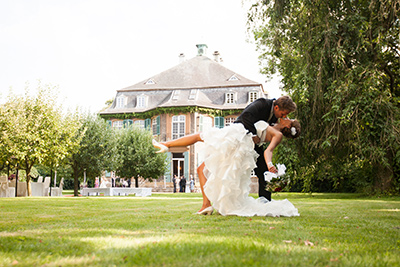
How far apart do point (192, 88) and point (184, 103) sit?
2.94m

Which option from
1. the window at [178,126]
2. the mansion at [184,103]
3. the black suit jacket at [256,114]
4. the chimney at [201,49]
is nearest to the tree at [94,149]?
the mansion at [184,103]

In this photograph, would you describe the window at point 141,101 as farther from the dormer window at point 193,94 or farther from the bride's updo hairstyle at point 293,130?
the bride's updo hairstyle at point 293,130

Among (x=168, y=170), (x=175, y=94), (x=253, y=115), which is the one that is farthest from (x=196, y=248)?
(x=175, y=94)

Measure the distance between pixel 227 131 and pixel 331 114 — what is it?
31.0 ft

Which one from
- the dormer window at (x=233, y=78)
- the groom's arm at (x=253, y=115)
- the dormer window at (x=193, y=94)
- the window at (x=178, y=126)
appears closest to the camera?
the groom's arm at (x=253, y=115)

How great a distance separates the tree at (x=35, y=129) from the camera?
23.1m

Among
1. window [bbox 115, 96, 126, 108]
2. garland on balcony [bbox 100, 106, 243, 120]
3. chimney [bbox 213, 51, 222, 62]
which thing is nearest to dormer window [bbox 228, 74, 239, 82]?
garland on balcony [bbox 100, 106, 243, 120]

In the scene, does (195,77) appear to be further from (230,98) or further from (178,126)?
(178,126)

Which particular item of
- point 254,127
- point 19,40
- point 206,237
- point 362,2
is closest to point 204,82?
point 362,2

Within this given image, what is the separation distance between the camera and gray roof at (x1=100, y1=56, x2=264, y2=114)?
145 feet

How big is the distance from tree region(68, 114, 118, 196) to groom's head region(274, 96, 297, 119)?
25.3m

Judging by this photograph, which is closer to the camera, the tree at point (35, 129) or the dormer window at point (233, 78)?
the tree at point (35, 129)

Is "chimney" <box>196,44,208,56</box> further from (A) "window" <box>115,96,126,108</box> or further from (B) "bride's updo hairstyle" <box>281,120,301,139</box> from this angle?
(B) "bride's updo hairstyle" <box>281,120,301,139</box>

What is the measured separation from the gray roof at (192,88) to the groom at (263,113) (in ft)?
118
